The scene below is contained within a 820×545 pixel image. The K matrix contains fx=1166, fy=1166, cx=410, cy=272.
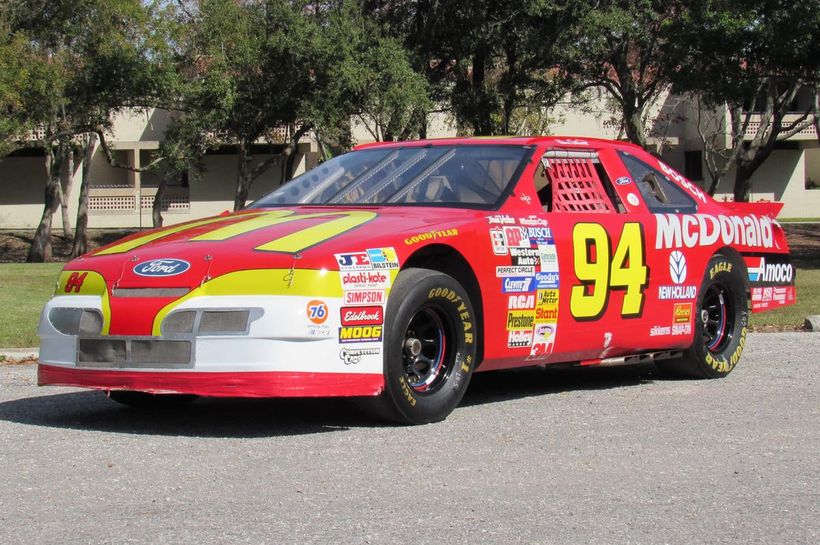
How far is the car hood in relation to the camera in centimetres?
604

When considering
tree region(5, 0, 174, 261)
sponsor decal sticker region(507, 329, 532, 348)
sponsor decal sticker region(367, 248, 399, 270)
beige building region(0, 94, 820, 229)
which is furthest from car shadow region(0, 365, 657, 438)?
beige building region(0, 94, 820, 229)

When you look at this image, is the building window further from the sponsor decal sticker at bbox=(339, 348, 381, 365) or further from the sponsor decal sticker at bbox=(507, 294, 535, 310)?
the sponsor decal sticker at bbox=(339, 348, 381, 365)

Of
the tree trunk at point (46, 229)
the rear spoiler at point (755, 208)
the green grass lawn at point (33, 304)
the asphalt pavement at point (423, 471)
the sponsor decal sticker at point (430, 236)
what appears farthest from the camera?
the tree trunk at point (46, 229)

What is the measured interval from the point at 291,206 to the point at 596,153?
2169mm

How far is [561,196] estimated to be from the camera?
764cm

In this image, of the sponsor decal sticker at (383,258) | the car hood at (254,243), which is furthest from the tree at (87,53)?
the sponsor decal sticker at (383,258)

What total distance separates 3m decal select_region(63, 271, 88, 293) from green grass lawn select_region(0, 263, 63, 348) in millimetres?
4921

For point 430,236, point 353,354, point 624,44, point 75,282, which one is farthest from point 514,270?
point 624,44

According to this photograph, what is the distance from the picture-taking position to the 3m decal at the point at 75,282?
6.42 meters

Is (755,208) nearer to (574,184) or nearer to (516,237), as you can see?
(574,184)

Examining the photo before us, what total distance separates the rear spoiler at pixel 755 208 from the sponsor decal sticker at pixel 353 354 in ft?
13.4

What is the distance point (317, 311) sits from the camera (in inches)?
234

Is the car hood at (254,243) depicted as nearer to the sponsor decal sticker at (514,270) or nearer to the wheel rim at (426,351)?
the sponsor decal sticker at (514,270)

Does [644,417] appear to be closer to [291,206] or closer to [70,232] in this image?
[291,206]
